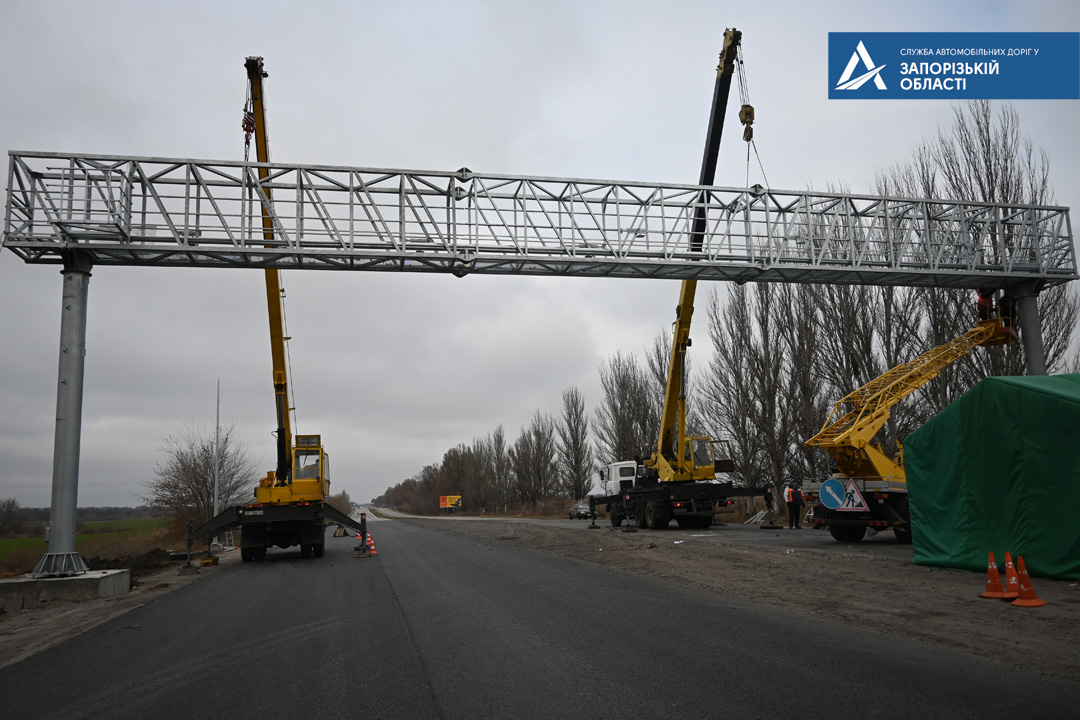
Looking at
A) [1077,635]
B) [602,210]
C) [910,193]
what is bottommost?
[1077,635]

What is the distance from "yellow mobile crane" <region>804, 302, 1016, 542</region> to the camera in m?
17.6

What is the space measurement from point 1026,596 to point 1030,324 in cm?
1350

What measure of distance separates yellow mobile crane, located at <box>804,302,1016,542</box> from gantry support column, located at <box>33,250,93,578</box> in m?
16.8

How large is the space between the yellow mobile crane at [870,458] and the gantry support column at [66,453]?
55.2ft

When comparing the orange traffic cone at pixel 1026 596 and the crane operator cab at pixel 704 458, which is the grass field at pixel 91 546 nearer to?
the crane operator cab at pixel 704 458

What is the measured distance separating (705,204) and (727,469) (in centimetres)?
1250

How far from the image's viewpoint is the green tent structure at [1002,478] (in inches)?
403

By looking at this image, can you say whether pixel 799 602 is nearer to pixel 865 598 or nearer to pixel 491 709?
pixel 865 598

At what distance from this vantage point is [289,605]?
36.0 feet

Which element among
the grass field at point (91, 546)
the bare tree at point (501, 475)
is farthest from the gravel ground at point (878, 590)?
the bare tree at point (501, 475)

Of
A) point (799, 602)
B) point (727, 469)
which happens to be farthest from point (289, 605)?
point (727, 469)

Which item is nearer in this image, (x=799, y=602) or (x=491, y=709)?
(x=491, y=709)

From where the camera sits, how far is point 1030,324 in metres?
19.5

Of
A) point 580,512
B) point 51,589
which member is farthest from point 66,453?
point 580,512
